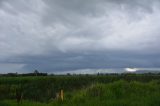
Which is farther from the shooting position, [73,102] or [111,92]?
[111,92]

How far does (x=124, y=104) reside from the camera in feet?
86.8

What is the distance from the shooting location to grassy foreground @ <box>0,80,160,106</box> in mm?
27531

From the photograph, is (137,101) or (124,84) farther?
(124,84)

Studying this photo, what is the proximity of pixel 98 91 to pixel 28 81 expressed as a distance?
4291 cm

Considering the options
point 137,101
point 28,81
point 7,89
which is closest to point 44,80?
point 28,81

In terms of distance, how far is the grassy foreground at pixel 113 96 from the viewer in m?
27.5

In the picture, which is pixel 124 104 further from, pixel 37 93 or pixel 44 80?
pixel 44 80

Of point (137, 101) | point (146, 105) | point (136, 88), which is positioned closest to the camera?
point (146, 105)

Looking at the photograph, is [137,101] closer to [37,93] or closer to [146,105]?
[146,105]

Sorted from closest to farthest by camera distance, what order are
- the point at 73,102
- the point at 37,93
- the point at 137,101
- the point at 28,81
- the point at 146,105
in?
1. the point at 146,105
2. the point at 137,101
3. the point at 73,102
4. the point at 37,93
5. the point at 28,81

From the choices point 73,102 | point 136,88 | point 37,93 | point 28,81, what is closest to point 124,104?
point 73,102

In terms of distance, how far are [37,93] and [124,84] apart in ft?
81.8

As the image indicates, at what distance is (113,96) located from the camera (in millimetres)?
31922

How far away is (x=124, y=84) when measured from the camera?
115 feet
